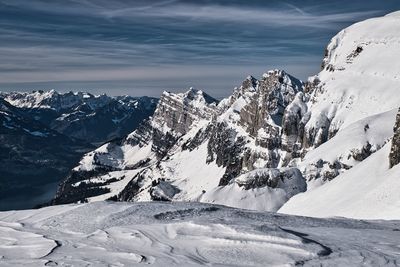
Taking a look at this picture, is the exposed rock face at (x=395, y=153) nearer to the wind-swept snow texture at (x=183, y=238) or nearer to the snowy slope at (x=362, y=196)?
the snowy slope at (x=362, y=196)

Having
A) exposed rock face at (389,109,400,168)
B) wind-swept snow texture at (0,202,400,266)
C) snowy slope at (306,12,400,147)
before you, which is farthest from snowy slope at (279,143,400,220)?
snowy slope at (306,12,400,147)

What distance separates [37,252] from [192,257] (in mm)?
6958

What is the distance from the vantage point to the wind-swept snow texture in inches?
906

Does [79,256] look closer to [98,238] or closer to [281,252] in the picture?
[98,238]

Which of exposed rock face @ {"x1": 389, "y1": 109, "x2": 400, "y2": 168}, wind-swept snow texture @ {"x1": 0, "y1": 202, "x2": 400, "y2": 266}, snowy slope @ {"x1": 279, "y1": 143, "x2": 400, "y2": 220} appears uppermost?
wind-swept snow texture @ {"x1": 0, "y1": 202, "x2": 400, "y2": 266}

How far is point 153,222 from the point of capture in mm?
30406

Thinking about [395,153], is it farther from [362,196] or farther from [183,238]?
[183,238]

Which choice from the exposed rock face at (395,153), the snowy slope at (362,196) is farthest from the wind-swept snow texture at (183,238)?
the exposed rock face at (395,153)

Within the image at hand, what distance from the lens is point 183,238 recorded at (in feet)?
87.6

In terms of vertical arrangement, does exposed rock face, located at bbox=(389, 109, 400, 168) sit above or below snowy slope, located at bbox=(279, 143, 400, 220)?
above

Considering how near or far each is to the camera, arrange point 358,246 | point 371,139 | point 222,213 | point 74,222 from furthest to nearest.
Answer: point 371,139 → point 222,213 → point 74,222 → point 358,246

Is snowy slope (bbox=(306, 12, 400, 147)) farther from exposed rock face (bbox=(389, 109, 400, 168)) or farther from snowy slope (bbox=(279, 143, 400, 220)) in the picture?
exposed rock face (bbox=(389, 109, 400, 168))

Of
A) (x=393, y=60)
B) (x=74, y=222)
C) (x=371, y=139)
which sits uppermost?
(x=393, y=60)

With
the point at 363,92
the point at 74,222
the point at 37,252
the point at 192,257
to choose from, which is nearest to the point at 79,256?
the point at 37,252
